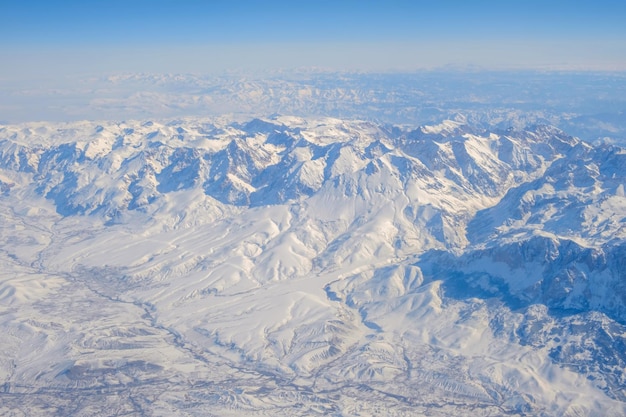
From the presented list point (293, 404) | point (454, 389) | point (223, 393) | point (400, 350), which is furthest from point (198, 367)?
point (454, 389)

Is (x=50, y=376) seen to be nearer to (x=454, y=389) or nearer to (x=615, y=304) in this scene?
(x=454, y=389)

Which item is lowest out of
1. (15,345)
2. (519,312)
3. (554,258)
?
(15,345)

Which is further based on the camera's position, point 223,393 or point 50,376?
point 50,376

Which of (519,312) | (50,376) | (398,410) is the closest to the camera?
(398,410)

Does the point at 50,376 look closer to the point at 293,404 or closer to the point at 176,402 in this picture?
the point at 176,402

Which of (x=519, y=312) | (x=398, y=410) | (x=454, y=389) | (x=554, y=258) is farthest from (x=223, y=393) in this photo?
(x=554, y=258)

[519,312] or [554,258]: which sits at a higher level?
[554,258]

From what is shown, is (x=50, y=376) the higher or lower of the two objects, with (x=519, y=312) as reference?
lower

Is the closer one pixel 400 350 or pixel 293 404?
pixel 293 404

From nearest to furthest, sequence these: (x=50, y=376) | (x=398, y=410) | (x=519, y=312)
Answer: (x=398, y=410)
(x=50, y=376)
(x=519, y=312)
